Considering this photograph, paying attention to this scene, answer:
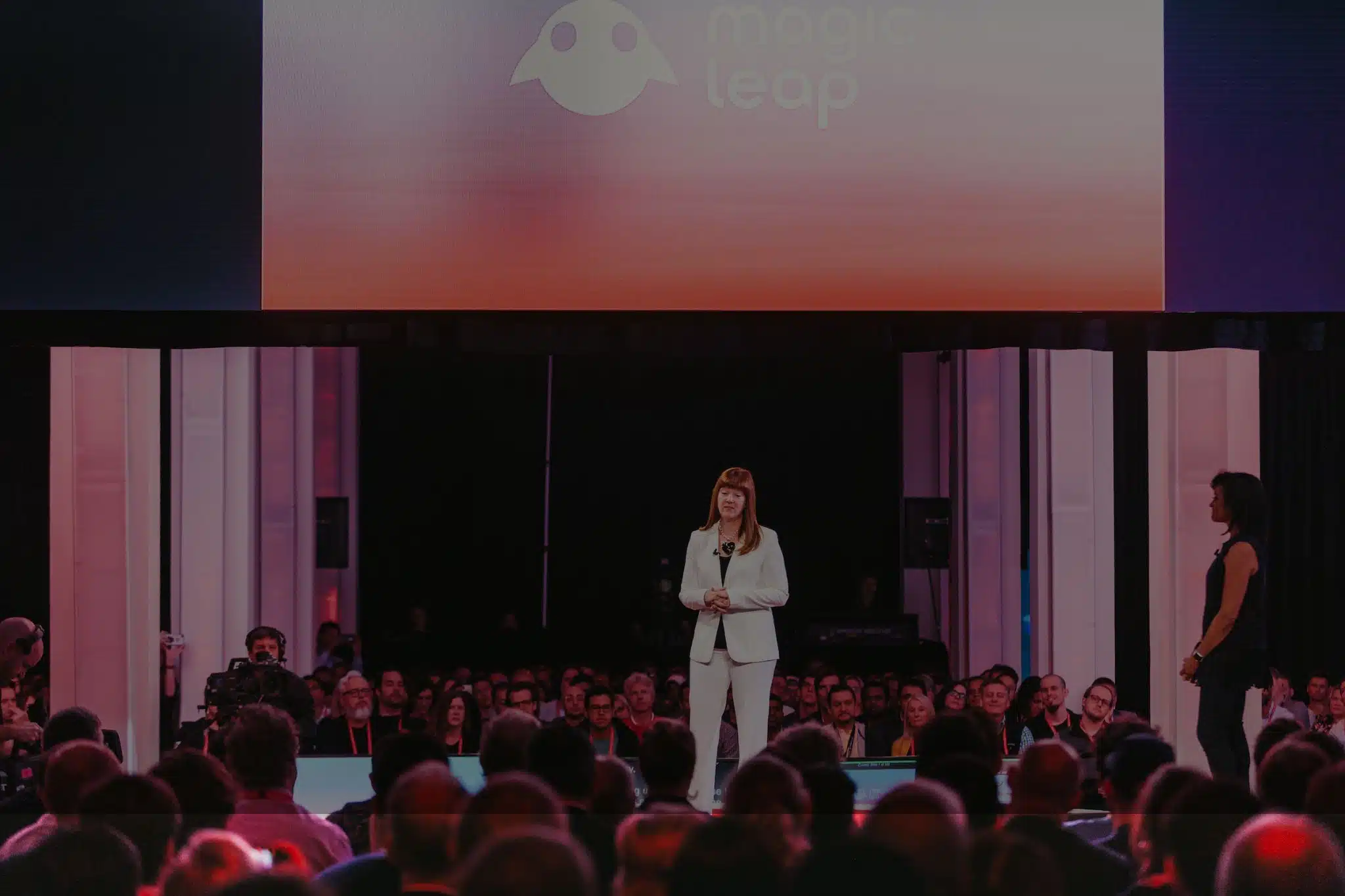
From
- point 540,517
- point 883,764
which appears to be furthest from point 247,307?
point 540,517

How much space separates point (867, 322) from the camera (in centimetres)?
650

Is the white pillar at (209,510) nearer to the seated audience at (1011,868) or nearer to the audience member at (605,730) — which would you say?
the audience member at (605,730)

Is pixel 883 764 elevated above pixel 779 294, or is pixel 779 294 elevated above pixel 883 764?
pixel 779 294

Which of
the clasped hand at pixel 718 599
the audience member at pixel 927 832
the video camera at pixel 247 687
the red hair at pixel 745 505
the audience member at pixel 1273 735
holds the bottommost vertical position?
the video camera at pixel 247 687

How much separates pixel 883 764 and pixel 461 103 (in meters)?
3.29

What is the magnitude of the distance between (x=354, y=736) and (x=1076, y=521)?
476 cm

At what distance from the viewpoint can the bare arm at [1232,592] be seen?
569 cm

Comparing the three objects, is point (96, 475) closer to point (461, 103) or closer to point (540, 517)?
point (461, 103)

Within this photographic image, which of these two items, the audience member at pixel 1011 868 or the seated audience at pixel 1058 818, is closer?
the audience member at pixel 1011 868

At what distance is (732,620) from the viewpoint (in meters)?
5.93

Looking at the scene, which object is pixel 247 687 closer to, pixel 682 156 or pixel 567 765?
pixel 682 156

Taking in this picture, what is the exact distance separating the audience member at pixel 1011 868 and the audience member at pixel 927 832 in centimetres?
3

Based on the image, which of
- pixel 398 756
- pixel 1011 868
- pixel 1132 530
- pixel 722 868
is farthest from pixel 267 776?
pixel 1132 530

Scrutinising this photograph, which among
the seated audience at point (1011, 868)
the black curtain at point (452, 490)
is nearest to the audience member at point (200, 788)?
the seated audience at point (1011, 868)
